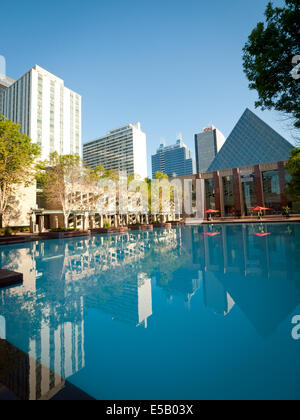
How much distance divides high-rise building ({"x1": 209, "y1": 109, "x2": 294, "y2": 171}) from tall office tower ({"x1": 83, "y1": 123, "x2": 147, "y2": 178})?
58.0m

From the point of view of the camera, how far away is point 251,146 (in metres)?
56.1

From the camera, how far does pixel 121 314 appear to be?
438cm

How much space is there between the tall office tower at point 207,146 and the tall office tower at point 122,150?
64.9 m

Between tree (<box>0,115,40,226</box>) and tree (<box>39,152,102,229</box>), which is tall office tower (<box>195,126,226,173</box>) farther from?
tree (<box>0,115,40,226</box>)

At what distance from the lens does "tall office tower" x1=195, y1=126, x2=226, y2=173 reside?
531 feet

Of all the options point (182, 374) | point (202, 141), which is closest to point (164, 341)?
point (182, 374)

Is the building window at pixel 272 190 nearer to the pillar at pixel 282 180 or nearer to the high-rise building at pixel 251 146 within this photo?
the pillar at pixel 282 180

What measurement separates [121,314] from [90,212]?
95.6ft

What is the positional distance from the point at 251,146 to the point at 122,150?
69.8 metres

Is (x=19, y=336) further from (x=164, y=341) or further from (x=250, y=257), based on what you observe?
(x=250, y=257)

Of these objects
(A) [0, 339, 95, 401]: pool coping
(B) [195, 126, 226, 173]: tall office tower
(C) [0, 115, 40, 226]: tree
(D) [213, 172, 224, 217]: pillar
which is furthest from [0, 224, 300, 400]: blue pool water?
(B) [195, 126, 226, 173]: tall office tower

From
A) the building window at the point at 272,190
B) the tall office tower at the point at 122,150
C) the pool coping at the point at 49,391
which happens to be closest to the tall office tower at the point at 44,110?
the tall office tower at the point at 122,150

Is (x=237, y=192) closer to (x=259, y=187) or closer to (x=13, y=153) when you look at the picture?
(x=259, y=187)

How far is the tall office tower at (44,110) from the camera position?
6116 cm
